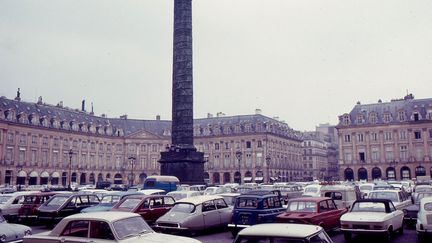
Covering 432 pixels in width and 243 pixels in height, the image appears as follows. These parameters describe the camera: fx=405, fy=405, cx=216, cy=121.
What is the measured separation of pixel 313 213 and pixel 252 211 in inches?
84.4

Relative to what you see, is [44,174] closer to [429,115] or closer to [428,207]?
[429,115]

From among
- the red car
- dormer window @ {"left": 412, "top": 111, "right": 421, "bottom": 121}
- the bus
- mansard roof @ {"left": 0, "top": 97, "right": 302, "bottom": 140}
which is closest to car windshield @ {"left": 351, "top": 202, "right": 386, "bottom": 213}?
the red car

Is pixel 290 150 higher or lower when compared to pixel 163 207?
higher

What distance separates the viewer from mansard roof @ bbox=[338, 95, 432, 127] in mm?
65938

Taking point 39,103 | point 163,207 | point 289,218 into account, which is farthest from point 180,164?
point 39,103

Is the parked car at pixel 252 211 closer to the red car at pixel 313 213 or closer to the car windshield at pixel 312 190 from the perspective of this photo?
the red car at pixel 313 213

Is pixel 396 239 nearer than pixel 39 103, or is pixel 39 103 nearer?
pixel 396 239

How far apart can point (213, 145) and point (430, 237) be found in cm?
6946

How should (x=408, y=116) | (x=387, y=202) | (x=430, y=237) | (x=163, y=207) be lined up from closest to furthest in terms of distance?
1. (x=430, y=237)
2. (x=387, y=202)
3. (x=163, y=207)
4. (x=408, y=116)

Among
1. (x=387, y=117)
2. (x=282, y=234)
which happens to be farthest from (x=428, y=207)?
(x=387, y=117)

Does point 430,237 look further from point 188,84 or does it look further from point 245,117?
point 245,117

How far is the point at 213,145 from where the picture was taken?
266 feet

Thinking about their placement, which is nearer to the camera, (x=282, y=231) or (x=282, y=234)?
(x=282, y=234)

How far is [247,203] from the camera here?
14.2m
